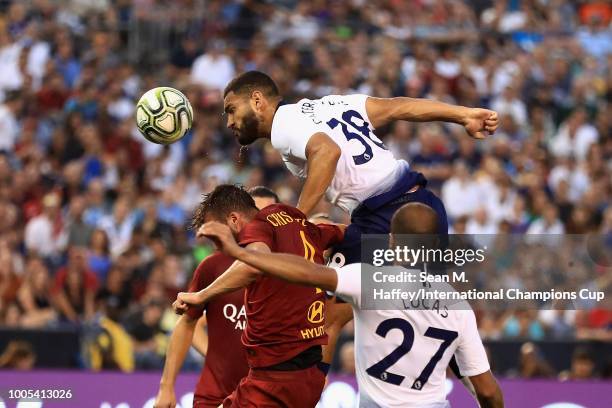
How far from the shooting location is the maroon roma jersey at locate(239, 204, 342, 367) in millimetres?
7695

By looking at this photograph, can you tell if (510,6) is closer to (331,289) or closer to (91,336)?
(91,336)

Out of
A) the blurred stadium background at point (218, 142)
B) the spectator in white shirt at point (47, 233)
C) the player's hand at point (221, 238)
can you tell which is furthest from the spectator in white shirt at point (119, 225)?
the player's hand at point (221, 238)

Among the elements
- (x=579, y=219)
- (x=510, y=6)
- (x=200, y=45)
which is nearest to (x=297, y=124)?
(x=579, y=219)

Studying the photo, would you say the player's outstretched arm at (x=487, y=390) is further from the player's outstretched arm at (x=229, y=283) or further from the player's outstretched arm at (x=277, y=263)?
the player's outstretched arm at (x=229, y=283)

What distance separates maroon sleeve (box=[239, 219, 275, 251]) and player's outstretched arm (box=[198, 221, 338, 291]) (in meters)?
0.50

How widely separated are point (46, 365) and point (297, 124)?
6076 mm

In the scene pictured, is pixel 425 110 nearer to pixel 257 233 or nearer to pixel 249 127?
pixel 249 127

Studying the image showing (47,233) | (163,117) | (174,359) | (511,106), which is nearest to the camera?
(174,359)

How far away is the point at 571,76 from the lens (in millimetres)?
20766

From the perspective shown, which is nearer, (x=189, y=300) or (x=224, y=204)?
(x=189, y=300)

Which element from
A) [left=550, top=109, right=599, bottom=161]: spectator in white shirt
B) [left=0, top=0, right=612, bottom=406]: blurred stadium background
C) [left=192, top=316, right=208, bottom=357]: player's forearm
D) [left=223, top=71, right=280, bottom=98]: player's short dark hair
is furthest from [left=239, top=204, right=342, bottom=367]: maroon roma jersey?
[left=550, top=109, right=599, bottom=161]: spectator in white shirt

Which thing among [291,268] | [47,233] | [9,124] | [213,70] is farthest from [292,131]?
[213,70]

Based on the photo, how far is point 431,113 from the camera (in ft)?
29.5

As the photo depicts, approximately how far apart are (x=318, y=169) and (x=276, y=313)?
1.18 meters
